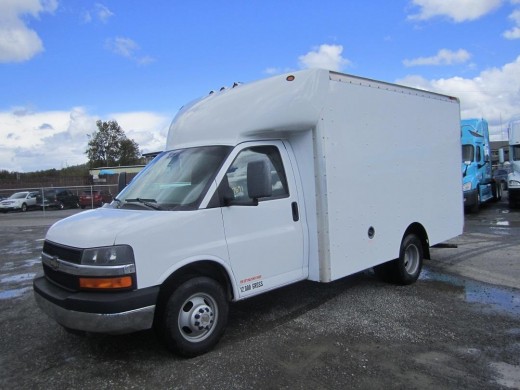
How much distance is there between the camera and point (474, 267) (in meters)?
7.93

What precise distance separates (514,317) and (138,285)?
173 inches

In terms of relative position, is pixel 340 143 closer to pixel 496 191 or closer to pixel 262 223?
pixel 262 223

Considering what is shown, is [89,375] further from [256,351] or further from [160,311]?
[256,351]

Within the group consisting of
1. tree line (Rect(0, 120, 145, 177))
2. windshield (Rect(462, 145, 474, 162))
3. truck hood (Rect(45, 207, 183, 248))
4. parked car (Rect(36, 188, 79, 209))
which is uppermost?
tree line (Rect(0, 120, 145, 177))

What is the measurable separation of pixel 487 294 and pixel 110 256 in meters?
5.21

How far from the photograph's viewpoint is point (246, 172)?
15.3 ft

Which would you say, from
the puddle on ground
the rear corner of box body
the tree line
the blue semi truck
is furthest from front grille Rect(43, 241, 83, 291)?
the tree line

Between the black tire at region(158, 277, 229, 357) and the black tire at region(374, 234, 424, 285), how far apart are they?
3.09 metres

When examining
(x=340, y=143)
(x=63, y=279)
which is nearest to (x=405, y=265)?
(x=340, y=143)

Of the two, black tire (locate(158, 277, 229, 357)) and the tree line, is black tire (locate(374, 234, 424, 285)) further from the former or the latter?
the tree line

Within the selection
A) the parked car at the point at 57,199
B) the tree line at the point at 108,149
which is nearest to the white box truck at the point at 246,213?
the parked car at the point at 57,199

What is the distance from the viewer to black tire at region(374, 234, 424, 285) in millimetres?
6523

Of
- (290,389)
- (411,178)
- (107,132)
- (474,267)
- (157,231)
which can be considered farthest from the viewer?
(107,132)

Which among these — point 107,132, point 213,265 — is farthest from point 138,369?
point 107,132
